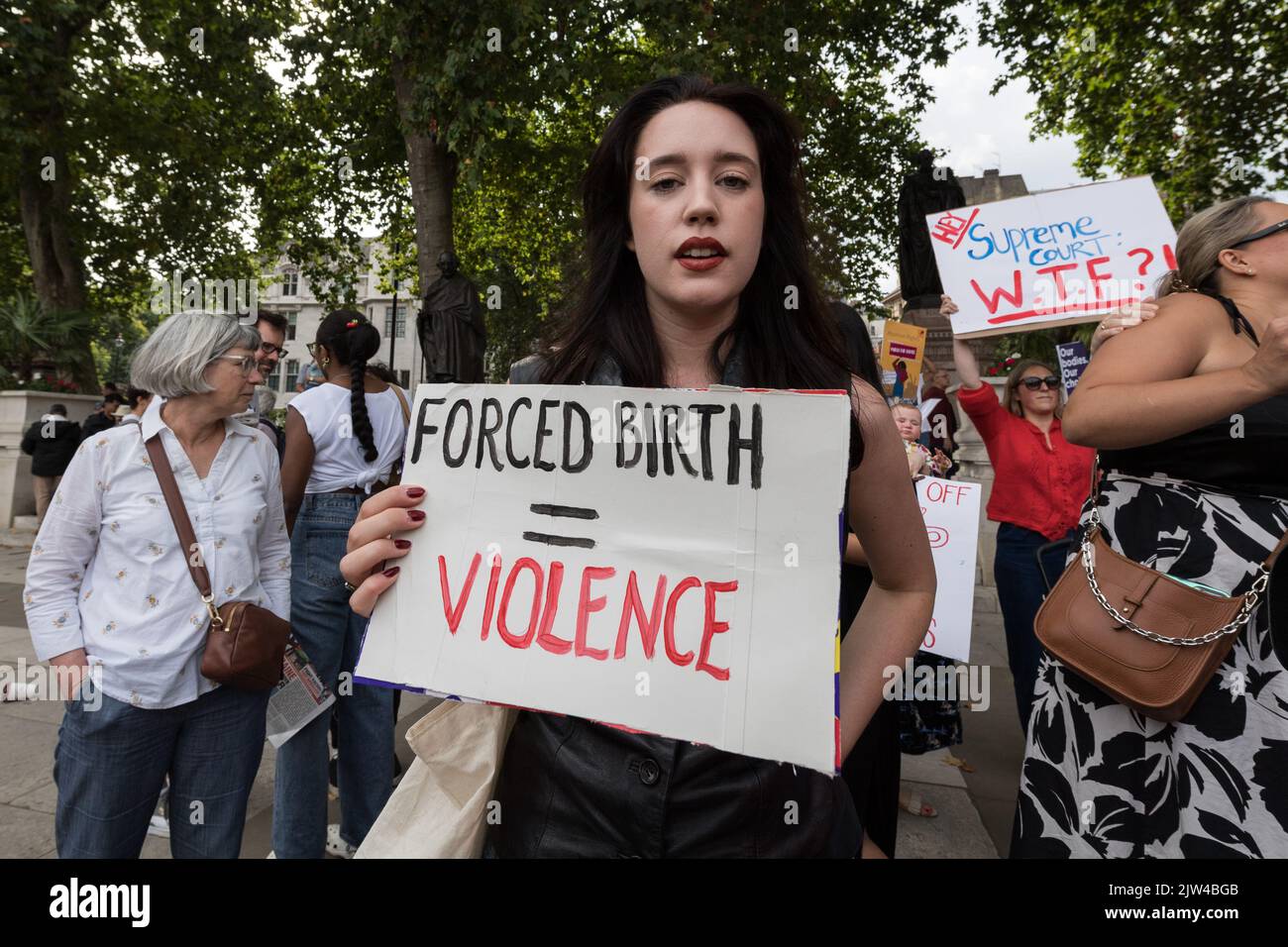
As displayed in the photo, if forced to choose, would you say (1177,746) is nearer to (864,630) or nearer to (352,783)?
(864,630)

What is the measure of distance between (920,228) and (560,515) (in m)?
8.51

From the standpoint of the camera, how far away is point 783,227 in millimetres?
1389

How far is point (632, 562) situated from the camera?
1.10 m

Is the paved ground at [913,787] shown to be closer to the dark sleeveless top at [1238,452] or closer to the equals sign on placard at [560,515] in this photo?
the dark sleeveless top at [1238,452]

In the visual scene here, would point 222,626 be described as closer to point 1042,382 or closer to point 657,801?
point 657,801

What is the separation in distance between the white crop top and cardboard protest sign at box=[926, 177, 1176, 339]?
2.63 m

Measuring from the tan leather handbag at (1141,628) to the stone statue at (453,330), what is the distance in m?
4.40

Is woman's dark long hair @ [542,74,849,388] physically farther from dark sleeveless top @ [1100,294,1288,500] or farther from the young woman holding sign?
dark sleeveless top @ [1100,294,1288,500]

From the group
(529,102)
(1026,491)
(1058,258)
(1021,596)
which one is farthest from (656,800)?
(529,102)

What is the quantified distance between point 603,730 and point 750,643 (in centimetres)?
28

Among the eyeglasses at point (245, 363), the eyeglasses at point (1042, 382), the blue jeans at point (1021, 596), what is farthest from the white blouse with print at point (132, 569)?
the eyeglasses at point (1042, 382)

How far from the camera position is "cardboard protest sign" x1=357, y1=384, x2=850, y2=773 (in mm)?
1006

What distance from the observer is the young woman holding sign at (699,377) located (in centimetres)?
110
